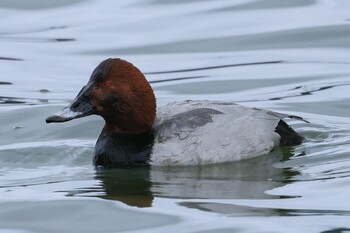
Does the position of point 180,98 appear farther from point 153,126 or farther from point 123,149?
point 123,149

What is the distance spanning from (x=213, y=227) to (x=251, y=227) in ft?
0.81

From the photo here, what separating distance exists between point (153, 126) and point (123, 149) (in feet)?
1.04

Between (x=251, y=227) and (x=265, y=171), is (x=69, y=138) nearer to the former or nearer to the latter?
(x=265, y=171)

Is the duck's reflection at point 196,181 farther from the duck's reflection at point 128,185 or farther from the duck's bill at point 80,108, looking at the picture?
the duck's bill at point 80,108

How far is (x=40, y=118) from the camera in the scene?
40.3ft

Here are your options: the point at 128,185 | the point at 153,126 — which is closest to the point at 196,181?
the point at 128,185

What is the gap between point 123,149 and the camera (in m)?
10.2

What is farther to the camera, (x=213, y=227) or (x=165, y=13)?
(x=165, y=13)

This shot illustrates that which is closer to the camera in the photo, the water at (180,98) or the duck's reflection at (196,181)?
the water at (180,98)

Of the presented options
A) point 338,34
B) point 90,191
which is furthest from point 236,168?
point 338,34

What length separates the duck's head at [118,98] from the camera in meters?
10.2

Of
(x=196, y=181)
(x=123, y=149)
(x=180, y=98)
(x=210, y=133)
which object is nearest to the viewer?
(x=196, y=181)

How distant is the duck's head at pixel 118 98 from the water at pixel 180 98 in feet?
1.51

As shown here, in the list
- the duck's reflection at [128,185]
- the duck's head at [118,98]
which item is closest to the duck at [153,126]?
the duck's head at [118,98]
